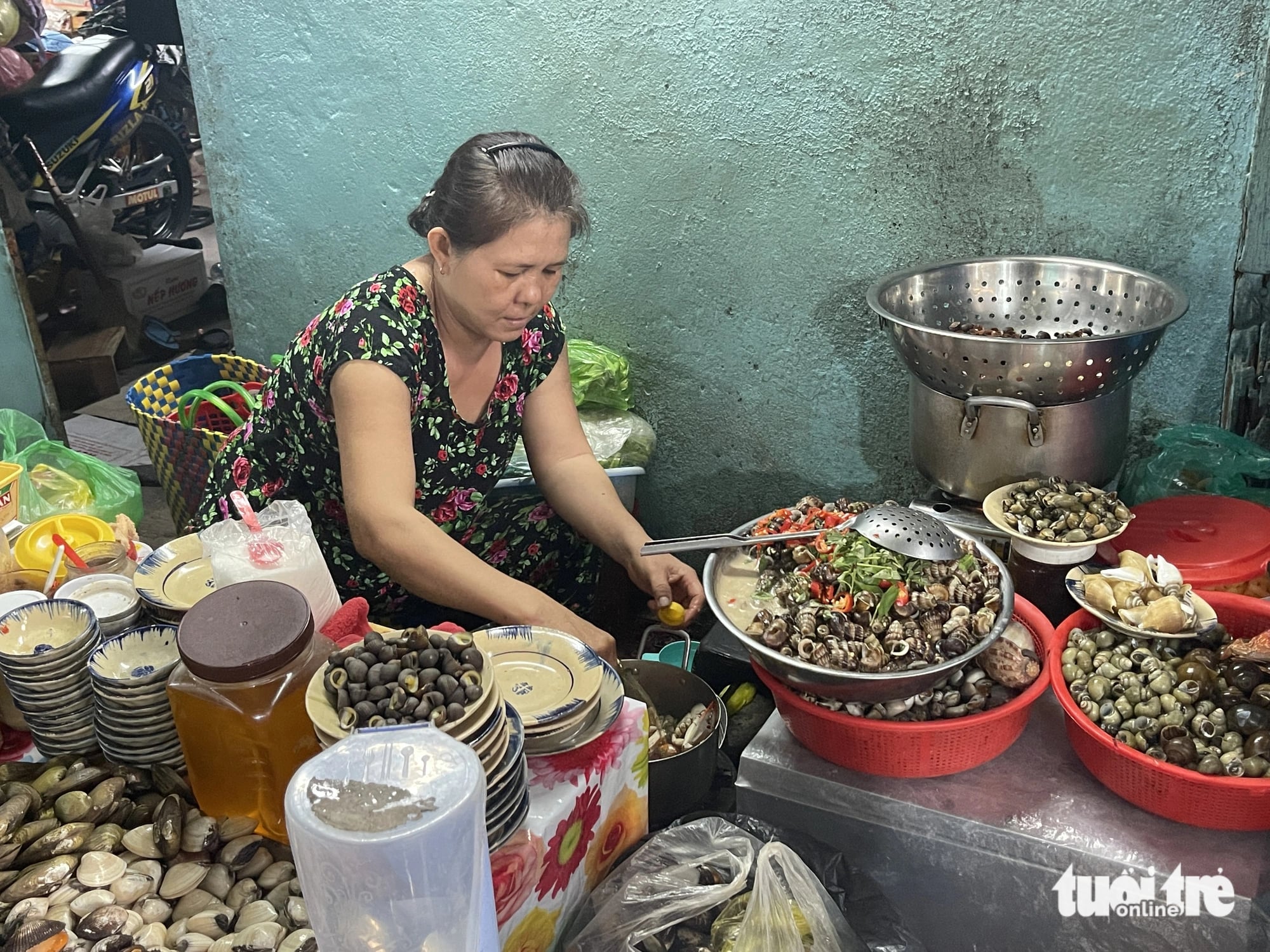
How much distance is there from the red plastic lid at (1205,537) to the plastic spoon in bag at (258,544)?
166cm

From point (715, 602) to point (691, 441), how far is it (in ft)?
5.14

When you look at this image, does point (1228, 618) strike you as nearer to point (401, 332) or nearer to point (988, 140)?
point (988, 140)

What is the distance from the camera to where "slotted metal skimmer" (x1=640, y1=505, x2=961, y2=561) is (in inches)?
72.4

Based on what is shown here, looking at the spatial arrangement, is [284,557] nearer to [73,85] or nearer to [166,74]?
[73,85]

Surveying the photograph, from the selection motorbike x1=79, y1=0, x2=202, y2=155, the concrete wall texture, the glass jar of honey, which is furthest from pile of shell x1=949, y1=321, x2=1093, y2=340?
motorbike x1=79, y1=0, x2=202, y2=155

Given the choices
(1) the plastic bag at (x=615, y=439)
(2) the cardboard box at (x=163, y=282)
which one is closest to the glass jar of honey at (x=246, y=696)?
(1) the plastic bag at (x=615, y=439)

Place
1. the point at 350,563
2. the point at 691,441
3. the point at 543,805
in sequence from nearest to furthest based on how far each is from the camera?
the point at 543,805 < the point at 350,563 < the point at 691,441

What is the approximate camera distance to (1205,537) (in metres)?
2.08

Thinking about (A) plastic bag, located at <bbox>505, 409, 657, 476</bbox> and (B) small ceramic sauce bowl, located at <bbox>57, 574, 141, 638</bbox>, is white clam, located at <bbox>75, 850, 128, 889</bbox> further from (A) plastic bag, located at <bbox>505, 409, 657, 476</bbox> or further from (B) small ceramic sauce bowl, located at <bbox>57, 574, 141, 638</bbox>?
(A) plastic bag, located at <bbox>505, 409, 657, 476</bbox>

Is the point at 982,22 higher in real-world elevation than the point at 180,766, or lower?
higher

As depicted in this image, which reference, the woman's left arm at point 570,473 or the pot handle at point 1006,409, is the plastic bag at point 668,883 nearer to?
the woman's left arm at point 570,473

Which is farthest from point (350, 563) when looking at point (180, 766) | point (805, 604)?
point (805, 604)

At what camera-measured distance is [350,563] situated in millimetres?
2564

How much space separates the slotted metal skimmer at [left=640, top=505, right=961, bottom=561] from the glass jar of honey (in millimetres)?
777
